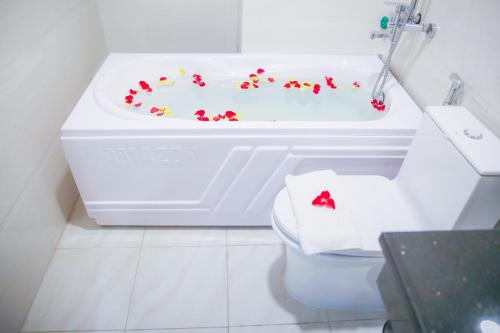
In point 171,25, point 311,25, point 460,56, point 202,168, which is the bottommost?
point 202,168

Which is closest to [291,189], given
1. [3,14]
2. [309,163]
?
[309,163]

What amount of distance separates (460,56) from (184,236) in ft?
4.81

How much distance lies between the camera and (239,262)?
5.34 feet

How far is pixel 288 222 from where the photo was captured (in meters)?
1.20

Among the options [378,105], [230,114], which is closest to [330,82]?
[378,105]

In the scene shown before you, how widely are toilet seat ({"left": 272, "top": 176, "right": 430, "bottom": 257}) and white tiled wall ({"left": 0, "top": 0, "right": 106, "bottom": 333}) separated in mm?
1023

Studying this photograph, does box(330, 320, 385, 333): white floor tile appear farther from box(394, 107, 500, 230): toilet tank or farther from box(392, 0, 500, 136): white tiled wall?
box(392, 0, 500, 136): white tiled wall

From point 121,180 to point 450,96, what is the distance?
1454 mm

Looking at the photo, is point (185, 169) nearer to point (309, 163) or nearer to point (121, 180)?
point (121, 180)

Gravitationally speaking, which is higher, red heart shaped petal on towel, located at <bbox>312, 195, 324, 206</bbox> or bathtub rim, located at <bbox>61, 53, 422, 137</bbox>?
bathtub rim, located at <bbox>61, 53, 422, 137</bbox>

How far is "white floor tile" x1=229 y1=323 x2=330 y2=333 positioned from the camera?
139 centimetres

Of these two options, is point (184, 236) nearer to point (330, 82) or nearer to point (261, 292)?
point (261, 292)

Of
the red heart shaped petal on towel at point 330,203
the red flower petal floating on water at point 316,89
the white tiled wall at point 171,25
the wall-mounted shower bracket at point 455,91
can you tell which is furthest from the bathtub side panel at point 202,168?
the white tiled wall at point 171,25


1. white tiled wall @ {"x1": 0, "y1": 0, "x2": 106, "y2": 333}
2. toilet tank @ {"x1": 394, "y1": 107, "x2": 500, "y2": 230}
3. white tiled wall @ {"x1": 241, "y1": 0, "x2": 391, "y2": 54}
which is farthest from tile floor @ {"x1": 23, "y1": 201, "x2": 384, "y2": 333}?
white tiled wall @ {"x1": 241, "y1": 0, "x2": 391, "y2": 54}
